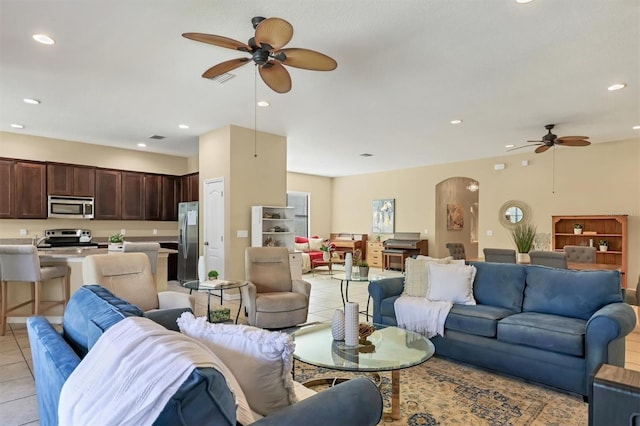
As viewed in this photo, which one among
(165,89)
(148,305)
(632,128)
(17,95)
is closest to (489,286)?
(148,305)

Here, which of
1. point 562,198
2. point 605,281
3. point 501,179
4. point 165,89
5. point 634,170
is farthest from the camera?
point 501,179

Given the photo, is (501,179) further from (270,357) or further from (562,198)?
(270,357)

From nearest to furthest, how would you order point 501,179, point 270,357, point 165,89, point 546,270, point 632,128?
1. point 270,357
2. point 546,270
3. point 165,89
4. point 632,128
5. point 501,179

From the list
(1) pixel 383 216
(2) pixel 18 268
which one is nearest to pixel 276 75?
(2) pixel 18 268

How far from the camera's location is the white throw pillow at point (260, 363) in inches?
49.9

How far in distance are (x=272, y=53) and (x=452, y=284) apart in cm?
261

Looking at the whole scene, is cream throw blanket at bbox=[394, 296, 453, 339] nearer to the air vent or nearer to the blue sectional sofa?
the blue sectional sofa

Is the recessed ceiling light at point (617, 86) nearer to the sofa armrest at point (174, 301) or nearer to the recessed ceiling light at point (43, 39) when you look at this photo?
the sofa armrest at point (174, 301)

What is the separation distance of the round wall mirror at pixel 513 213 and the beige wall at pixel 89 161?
7226mm

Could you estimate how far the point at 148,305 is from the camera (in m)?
3.15

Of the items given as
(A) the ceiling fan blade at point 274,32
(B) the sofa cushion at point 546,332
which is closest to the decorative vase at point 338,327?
(B) the sofa cushion at point 546,332

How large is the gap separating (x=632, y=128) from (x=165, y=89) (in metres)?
7.08

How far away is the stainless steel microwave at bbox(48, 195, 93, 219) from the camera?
6508 mm

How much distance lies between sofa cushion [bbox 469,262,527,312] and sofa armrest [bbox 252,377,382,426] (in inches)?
99.7
